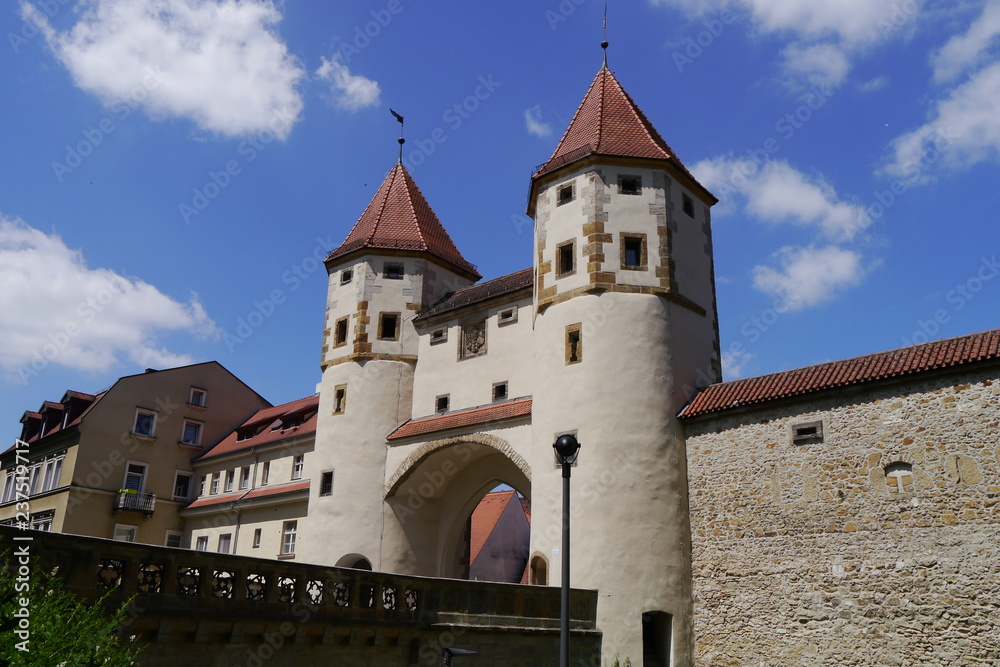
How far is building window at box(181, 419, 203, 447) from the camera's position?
37491mm

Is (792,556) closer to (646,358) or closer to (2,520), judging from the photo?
(646,358)

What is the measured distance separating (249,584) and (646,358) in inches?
433

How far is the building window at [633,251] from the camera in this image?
2153 centimetres

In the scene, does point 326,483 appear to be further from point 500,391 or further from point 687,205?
point 687,205

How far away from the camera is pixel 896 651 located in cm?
1578

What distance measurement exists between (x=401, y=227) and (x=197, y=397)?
1558 centimetres

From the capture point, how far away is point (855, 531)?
16.8 meters

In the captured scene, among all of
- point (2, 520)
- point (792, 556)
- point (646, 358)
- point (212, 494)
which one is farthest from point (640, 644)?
point (2, 520)

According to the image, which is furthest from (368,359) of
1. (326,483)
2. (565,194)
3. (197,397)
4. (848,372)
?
(197,397)

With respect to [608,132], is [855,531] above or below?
below

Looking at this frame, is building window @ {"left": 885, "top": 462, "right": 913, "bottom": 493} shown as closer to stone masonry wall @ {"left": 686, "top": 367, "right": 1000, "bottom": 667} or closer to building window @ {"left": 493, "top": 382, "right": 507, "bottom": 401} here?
stone masonry wall @ {"left": 686, "top": 367, "right": 1000, "bottom": 667}

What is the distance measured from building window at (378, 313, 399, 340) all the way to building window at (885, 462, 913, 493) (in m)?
15.6

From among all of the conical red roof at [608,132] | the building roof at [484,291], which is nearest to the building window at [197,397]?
the building roof at [484,291]

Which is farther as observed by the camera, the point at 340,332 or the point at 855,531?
the point at 340,332
